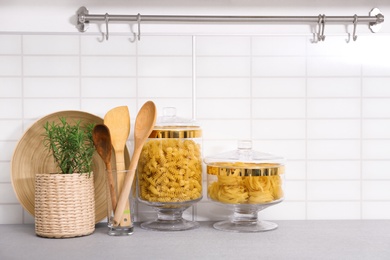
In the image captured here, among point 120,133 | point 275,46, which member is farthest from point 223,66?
point 120,133

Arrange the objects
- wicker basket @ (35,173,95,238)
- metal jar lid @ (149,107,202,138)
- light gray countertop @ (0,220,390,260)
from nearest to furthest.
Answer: light gray countertop @ (0,220,390,260)
wicker basket @ (35,173,95,238)
metal jar lid @ (149,107,202,138)

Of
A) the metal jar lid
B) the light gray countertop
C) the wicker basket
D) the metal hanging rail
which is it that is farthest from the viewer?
the metal hanging rail

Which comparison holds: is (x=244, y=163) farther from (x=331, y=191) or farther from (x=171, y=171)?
(x=331, y=191)

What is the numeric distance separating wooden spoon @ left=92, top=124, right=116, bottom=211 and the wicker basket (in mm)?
64

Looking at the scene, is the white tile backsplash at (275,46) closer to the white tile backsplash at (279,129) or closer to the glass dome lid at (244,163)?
the white tile backsplash at (279,129)

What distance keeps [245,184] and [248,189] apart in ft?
0.05

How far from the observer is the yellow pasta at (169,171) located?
4.82 ft

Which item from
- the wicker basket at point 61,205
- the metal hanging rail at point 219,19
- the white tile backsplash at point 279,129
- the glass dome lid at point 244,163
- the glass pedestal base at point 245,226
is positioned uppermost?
the metal hanging rail at point 219,19

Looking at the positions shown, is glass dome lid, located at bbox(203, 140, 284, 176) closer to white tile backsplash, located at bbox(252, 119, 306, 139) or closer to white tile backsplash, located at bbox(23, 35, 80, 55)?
white tile backsplash, located at bbox(252, 119, 306, 139)

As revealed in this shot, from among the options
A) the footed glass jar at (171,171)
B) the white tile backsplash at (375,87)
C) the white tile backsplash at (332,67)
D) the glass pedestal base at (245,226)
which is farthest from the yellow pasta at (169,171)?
the white tile backsplash at (375,87)

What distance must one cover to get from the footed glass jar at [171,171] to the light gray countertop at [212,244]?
0.07m

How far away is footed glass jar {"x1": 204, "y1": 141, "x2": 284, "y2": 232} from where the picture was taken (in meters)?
1.47

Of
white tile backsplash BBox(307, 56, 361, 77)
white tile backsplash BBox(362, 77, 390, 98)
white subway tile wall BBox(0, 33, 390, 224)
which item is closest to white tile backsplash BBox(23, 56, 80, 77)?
white subway tile wall BBox(0, 33, 390, 224)

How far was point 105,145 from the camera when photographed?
1.47 metres
